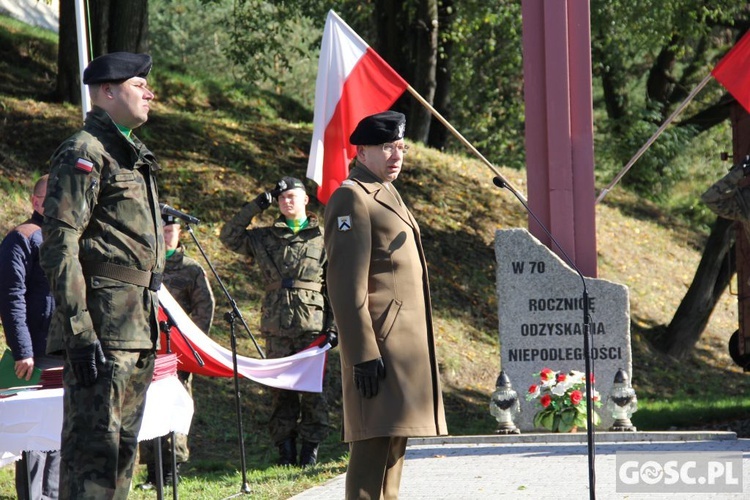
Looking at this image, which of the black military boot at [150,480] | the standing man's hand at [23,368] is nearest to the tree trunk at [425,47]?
the black military boot at [150,480]

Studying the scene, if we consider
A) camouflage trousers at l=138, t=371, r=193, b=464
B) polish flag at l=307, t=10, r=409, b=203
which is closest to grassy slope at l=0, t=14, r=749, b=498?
camouflage trousers at l=138, t=371, r=193, b=464

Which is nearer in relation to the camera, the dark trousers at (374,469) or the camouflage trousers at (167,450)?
the dark trousers at (374,469)

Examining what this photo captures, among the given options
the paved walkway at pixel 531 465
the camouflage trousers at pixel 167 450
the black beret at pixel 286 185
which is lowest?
the paved walkway at pixel 531 465

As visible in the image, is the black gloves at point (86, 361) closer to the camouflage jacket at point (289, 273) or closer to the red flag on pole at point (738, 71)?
the camouflage jacket at point (289, 273)

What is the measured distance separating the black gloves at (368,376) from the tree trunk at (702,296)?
13.2 metres

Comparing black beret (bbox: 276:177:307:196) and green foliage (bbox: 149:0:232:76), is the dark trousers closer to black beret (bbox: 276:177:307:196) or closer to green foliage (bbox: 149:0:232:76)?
black beret (bbox: 276:177:307:196)

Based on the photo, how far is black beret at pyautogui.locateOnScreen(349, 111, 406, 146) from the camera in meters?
5.26

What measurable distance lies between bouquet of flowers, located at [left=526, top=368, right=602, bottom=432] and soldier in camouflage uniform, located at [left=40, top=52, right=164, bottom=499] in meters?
5.16

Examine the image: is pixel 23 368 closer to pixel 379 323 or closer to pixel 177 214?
pixel 177 214

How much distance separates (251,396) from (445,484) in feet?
17.4

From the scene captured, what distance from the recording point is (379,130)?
527 centimetres

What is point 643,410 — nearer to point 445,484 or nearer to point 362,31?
point 445,484

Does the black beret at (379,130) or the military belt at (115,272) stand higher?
the black beret at (379,130)

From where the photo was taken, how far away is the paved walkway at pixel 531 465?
23.1ft
